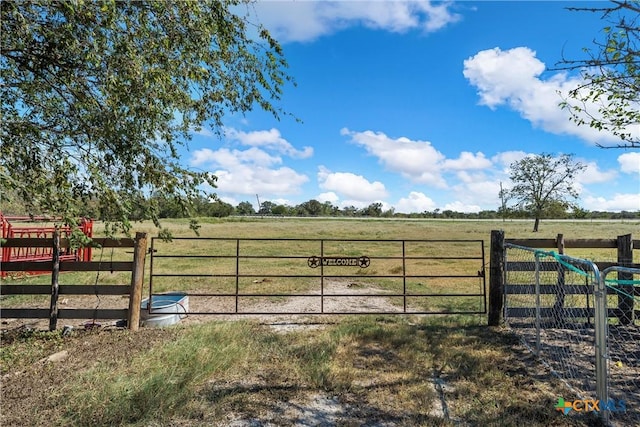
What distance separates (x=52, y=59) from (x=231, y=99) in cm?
227

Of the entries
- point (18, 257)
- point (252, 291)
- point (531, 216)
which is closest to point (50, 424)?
point (252, 291)

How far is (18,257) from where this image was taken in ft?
34.5

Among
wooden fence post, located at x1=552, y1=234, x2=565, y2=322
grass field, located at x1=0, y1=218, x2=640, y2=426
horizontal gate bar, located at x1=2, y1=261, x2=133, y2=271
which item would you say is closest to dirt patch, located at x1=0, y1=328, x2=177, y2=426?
grass field, located at x1=0, y1=218, x2=640, y2=426

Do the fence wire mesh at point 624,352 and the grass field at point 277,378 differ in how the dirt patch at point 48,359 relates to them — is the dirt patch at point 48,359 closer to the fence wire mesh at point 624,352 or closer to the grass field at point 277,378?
the grass field at point 277,378

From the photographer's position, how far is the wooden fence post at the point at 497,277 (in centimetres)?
579

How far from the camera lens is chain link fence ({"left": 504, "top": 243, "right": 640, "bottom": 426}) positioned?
3.12 metres

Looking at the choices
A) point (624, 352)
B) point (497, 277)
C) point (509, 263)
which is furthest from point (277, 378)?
point (624, 352)

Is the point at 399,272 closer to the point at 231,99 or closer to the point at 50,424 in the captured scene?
the point at 231,99

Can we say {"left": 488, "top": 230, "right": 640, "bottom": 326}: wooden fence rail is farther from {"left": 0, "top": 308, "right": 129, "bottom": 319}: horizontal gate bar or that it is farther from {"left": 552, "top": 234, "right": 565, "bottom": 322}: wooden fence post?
{"left": 0, "top": 308, "right": 129, "bottom": 319}: horizontal gate bar

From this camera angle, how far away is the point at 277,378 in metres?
4.02

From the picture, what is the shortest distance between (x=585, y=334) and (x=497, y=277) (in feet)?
4.39

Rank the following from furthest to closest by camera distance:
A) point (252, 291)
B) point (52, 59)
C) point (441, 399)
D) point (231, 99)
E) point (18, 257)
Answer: point (18, 257) → point (252, 291) → point (231, 99) → point (52, 59) → point (441, 399)

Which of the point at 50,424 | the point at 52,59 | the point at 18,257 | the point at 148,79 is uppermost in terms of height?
the point at 52,59

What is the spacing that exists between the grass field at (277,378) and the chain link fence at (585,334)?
0.79 ft
